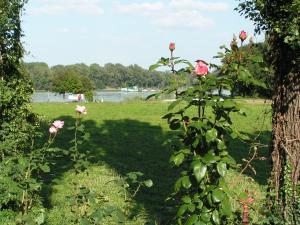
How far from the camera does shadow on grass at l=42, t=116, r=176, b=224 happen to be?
968 centimetres

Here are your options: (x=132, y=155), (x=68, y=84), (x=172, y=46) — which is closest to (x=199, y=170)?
(x=172, y=46)

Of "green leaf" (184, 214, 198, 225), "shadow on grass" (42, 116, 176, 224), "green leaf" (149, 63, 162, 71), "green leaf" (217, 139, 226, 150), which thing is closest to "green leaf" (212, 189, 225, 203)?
"green leaf" (184, 214, 198, 225)

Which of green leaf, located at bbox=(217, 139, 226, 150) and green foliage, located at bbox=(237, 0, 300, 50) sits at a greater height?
green foliage, located at bbox=(237, 0, 300, 50)

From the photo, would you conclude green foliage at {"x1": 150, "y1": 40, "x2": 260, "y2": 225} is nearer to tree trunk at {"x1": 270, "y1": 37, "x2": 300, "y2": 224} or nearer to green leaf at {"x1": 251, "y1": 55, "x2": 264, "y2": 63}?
green leaf at {"x1": 251, "y1": 55, "x2": 264, "y2": 63}

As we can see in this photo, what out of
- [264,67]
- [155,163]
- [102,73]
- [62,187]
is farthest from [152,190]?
[102,73]

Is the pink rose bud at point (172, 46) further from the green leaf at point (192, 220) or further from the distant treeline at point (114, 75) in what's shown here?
the distant treeline at point (114, 75)

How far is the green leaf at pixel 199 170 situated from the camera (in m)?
4.04

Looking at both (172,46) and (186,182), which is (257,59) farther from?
(186,182)

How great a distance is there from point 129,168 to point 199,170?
29.1 ft

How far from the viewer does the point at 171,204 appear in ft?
30.5

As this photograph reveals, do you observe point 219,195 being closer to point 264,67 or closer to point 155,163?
point 264,67

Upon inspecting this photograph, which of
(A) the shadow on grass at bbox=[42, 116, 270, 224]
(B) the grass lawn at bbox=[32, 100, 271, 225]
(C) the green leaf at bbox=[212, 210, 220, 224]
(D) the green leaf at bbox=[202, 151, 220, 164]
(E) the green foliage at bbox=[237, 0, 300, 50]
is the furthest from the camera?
(A) the shadow on grass at bbox=[42, 116, 270, 224]

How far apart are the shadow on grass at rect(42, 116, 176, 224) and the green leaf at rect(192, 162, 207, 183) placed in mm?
2703

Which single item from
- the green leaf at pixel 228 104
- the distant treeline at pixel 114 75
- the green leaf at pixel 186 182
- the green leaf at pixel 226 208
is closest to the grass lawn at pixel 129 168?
the green leaf at pixel 228 104
